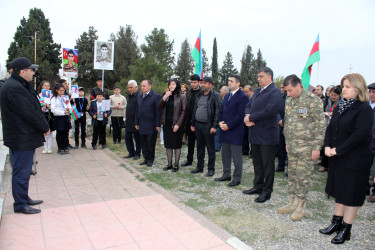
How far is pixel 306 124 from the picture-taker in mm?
3854

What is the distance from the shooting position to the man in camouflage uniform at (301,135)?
378cm

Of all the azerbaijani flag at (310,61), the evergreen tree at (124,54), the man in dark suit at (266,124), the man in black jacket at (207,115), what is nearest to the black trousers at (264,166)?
the man in dark suit at (266,124)

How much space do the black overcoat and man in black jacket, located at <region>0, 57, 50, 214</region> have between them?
3.93 m

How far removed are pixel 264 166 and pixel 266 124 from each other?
0.70m

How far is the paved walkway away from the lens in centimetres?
316

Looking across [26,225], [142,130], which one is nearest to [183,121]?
[142,130]

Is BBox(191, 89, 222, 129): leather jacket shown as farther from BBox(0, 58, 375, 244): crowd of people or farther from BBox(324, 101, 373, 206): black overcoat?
BBox(324, 101, 373, 206): black overcoat

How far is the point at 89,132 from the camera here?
1171 cm

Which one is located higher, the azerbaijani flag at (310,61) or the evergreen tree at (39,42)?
the evergreen tree at (39,42)

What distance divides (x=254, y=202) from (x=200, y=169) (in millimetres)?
1997

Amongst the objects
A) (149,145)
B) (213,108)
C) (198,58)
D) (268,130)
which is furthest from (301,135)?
(198,58)

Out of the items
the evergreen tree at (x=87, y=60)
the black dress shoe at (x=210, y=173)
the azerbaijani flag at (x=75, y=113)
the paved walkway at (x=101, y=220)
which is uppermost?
the evergreen tree at (x=87, y=60)

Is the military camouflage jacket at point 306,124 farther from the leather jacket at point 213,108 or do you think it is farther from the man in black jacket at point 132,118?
the man in black jacket at point 132,118

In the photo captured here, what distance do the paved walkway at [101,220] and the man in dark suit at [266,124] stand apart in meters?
1.49
